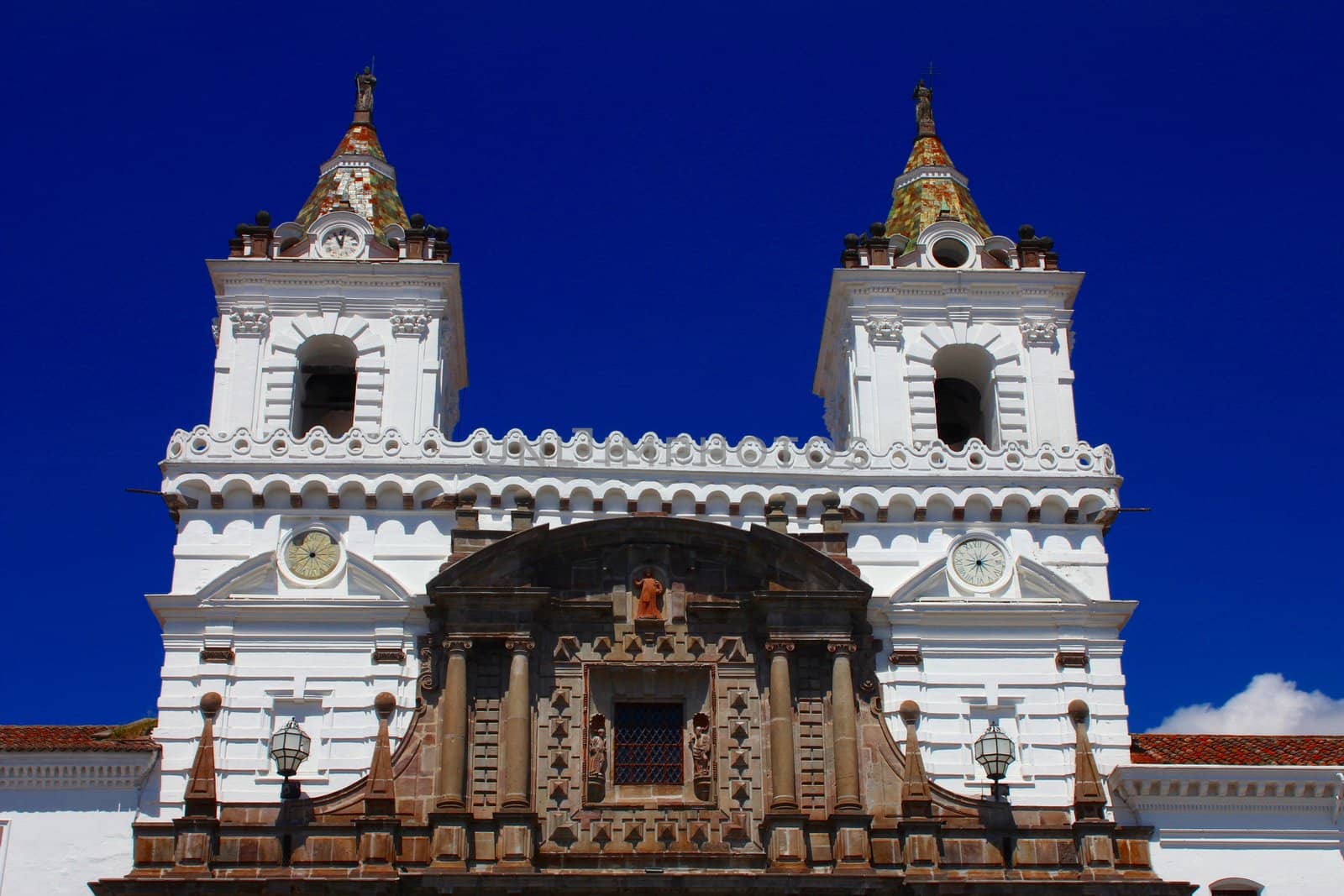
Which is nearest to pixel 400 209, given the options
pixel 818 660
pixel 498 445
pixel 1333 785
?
pixel 498 445

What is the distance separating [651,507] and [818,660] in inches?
176

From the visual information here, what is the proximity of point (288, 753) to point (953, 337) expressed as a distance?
15980 millimetres

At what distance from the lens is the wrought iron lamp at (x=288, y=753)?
2880cm

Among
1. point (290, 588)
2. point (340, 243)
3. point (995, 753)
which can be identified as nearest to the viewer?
point (995, 753)

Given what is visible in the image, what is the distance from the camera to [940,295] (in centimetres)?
3725

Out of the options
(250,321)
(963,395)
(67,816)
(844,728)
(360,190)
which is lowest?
(67,816)

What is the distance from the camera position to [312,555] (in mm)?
32781

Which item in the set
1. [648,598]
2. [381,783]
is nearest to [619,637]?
[648,598]

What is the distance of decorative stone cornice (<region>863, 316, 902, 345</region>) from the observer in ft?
120

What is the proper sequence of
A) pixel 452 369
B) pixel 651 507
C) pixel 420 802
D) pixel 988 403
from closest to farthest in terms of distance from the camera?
pixel 420 802 → pixel 651 507 → pixel 988 403 → pixel 452 369

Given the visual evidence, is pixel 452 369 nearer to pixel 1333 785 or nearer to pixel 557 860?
pixel 557 860

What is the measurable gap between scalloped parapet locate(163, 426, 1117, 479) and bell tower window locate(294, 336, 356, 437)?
338 centimetres

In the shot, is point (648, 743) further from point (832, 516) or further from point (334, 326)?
point (334, 326)

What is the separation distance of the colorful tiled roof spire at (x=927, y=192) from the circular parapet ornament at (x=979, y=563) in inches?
305
